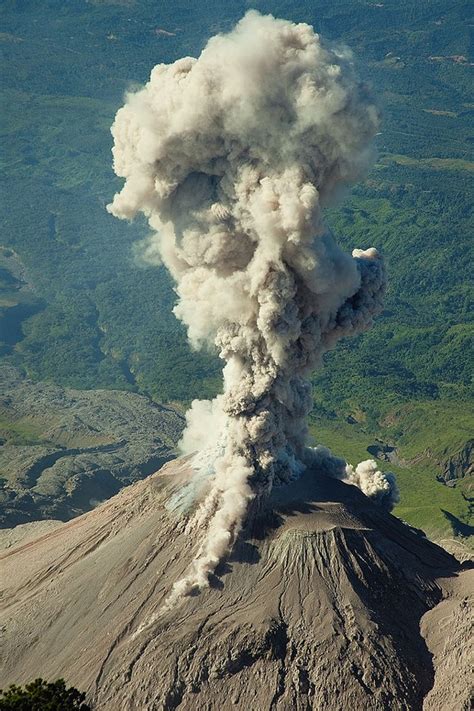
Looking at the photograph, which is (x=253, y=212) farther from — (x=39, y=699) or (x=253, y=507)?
(x=39, y=699)

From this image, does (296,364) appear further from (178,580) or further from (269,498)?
(178,580)

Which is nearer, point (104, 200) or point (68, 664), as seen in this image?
point (68, 664)

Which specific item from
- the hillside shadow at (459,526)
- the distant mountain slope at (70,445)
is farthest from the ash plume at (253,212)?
the hillside shadow at (459,526)

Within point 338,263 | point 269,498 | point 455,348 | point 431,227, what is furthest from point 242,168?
point 431,227

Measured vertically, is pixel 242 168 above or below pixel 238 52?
below

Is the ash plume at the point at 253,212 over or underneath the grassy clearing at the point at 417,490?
over

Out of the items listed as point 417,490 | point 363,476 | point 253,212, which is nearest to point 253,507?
point 363,476

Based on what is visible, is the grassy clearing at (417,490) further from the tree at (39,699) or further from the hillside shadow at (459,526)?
the tree at (39,699)
